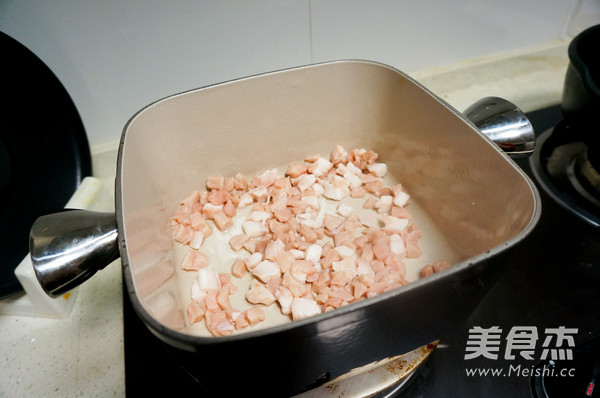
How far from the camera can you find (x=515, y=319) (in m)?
0.56

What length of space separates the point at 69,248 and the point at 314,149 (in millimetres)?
431

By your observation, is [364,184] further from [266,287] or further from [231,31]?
[231,31]

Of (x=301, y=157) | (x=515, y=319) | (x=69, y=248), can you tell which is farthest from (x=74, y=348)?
(x=515, y=319)

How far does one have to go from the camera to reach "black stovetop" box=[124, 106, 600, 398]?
501 mm

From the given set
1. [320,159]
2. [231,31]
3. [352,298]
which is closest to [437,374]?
[352,298]

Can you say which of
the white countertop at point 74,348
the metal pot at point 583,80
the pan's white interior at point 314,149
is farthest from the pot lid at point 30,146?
the metal pot at point 583,80

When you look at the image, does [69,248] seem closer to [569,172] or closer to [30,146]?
[30,146]

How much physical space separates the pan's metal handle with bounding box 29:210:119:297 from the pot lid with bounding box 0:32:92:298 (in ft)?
0.69

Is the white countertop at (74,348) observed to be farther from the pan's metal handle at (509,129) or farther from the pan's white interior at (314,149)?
the pan's metal handle at (509,129)

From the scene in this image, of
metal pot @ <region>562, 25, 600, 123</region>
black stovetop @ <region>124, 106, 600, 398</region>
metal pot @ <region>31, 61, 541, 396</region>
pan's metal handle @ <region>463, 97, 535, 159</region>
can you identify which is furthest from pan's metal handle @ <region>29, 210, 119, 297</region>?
metal pot @ <region>562, 25, 600, 123</region>

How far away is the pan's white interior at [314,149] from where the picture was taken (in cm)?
48

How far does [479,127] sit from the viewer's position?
1.71 feet

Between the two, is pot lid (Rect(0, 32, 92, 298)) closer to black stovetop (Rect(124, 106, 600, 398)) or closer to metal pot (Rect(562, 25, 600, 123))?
black stovetop (Rect(124, 106, 600, 398))

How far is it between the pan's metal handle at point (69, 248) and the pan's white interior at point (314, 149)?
32 millimetres
